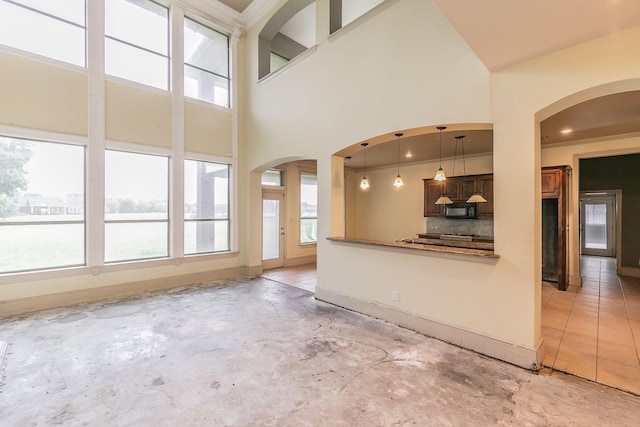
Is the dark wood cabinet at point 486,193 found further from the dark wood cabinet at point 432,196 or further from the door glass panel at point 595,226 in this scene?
the door glass panel at point 595,226

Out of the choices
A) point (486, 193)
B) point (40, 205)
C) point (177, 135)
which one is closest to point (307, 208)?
point (177, 135)

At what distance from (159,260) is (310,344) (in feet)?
12.2

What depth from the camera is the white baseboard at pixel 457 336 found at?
2.69 m

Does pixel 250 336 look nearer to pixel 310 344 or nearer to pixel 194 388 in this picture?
pixel 310 344

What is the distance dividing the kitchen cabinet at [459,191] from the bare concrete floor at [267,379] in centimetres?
430

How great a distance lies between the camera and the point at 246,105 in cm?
652

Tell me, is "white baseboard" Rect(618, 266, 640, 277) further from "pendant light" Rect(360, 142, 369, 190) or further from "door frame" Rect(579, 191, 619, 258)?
"pendant light" Rect(360, 142, 369, 190)

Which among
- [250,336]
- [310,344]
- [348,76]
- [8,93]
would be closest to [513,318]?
[310,344]

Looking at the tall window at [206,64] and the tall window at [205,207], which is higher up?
the tall window at [206,64]

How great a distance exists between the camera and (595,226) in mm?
9812

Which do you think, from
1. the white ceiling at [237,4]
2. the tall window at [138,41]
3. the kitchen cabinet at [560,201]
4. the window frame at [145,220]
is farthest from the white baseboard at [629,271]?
the tall window at [138,41]

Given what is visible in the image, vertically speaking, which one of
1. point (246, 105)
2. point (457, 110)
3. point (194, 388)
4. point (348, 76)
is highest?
point (246, 105)

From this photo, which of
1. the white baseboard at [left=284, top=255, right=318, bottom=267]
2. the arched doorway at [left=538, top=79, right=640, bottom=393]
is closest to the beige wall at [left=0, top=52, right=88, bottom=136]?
the white baseboard at [left=284, top=255, right=318, bottom=267]

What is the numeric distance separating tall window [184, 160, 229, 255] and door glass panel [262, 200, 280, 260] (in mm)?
1028
